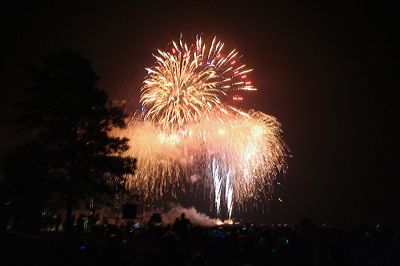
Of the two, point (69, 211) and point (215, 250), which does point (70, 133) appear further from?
point (215, 250)

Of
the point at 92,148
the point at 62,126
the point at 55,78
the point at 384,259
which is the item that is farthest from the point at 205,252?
the point at 55,78

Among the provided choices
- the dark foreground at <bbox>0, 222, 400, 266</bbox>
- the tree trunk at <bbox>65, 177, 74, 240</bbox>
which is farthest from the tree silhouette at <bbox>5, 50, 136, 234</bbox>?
the dark foreground at <bbox>0, 222, 400, 266</bbox>

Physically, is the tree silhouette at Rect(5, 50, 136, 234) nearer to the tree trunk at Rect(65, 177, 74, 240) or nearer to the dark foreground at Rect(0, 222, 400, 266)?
the tree trunk at Rect(65, 177, 74, 240)

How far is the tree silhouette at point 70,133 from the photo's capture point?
24.5m

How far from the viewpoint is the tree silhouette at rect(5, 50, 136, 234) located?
80.4ft

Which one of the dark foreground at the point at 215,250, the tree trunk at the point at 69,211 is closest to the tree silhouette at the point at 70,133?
the tree trunk at the point at 69,211

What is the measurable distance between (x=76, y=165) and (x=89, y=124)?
2.69 meters

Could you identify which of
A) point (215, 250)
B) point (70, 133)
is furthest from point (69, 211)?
point (215, 250)

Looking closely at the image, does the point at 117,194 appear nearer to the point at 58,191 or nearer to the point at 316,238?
the point at 58,191

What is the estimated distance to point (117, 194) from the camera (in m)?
26.3

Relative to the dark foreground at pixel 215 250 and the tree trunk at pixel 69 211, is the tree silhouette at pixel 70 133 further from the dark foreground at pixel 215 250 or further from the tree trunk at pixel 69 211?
the dark foreground at pixel 215 250

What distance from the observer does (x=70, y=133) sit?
2500cm

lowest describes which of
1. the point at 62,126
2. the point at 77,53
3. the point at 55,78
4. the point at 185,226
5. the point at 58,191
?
the point at 185,226

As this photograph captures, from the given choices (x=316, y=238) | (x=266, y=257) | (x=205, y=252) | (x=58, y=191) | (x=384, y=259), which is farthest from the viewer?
(x=58, y=191)
